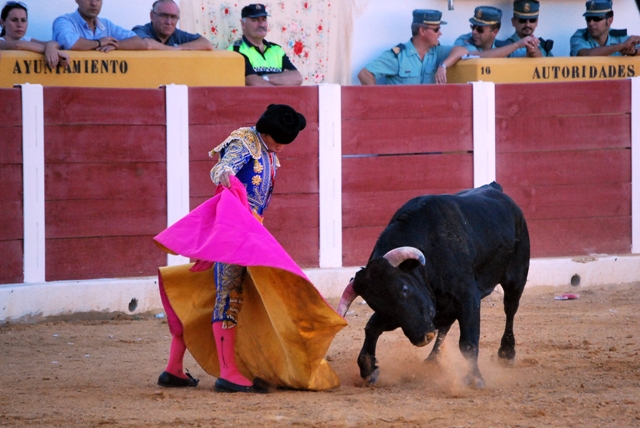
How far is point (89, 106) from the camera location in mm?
5914

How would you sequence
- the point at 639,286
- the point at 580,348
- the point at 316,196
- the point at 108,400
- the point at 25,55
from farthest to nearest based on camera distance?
the point at 639,286, the point at 316,196, the point at 25,55, the point at 580,348, the point at 108,400

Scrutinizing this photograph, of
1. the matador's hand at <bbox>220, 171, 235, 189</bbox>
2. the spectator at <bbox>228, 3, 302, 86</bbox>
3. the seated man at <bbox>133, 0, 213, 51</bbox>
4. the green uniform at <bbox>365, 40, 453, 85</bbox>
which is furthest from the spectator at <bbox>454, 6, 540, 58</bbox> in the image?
the matador's hand at <bbox>220, 171, 235, 189</bbox>

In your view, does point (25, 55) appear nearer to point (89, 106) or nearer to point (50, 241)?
point (89, 106)

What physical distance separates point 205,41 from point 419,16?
61.5 inches

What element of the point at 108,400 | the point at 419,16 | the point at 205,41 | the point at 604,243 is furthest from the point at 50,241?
the point at 604,243

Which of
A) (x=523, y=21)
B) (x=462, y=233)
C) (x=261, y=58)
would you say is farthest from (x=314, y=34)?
(x=462, y=233)

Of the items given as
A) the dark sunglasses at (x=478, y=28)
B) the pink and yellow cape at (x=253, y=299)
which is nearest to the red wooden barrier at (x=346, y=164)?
the dark sunglasses at (x=478, y=28)

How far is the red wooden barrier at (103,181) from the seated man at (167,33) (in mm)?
459

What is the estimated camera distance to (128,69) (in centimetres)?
615

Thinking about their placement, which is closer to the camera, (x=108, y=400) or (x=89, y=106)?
(x=108, y=400)

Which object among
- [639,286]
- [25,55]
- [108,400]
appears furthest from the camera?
[639,286]

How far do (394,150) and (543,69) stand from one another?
4.46 ft

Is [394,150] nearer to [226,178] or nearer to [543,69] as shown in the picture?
[543,69]

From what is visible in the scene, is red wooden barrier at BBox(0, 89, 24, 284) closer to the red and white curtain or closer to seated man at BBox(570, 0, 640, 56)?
the red and white curtain
